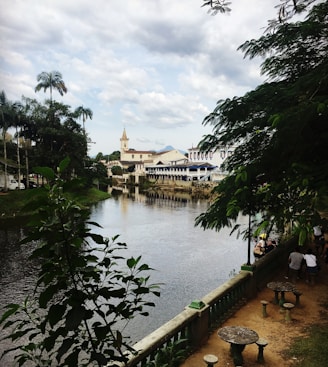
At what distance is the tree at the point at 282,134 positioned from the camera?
5117 millimetres

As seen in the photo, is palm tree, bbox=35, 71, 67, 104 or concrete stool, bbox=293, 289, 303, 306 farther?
palm tree, bbox=35, 71, 67, 104

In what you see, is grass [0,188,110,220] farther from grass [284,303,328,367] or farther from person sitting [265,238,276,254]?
person sitting [265,238,276,254]

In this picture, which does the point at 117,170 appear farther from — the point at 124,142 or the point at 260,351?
the point at 260,351

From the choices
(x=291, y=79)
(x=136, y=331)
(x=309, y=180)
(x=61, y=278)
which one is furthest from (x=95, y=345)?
(x=136, y=331)

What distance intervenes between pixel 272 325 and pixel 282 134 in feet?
16.3

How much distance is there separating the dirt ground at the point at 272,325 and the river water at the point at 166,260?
9.73 feet

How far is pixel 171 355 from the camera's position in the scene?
5.75 m

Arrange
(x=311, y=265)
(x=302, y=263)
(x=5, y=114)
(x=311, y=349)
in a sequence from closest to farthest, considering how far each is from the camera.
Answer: (x=311, y=349) → (x=311, y=265) → (x=302, y=263) → (x=5, y=114)

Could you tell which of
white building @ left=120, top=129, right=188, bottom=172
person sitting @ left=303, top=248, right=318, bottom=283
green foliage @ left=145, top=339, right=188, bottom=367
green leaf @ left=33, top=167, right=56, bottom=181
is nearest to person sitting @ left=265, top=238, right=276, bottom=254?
person sitting @ left=303, top=248, right=318, bottom=283

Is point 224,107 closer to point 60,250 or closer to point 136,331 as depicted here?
point 60,250

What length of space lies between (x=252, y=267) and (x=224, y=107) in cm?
472

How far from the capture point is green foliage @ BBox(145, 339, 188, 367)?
5340 millimetres

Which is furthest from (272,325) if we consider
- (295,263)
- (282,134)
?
(282,134)

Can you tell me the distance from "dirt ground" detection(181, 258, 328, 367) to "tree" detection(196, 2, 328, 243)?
254 centimetres
